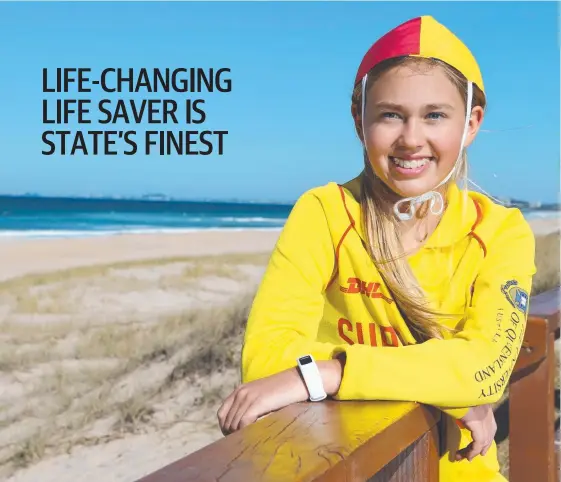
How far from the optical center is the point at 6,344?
736 cm

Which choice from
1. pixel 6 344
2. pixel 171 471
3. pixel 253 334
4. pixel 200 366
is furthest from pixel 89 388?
pixel 171 471

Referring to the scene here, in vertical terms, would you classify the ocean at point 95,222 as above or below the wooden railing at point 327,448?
below

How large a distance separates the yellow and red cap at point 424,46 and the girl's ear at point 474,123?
8 centimetres

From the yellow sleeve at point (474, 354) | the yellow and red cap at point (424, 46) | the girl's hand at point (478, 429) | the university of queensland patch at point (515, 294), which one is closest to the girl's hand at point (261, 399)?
the yellow sleeve at point (474, 354)

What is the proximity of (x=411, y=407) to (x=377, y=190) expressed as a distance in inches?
27.7

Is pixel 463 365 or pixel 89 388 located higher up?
pixel 463 365

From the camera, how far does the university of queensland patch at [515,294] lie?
1838 mm

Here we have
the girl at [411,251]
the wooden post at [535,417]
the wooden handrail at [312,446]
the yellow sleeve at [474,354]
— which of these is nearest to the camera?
the wooden handrail at [312,446]

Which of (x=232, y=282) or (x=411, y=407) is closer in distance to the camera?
(x=411, y=407)

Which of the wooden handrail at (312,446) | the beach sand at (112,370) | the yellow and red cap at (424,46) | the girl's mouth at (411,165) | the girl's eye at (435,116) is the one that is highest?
the yellow and red cap at (424,46)

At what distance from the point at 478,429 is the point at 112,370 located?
5135 mm

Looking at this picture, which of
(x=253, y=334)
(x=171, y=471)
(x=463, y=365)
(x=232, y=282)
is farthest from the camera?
(x=232, y=282)

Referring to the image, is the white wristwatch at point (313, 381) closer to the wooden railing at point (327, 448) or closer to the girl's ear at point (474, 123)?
the wooden railing at point (327, 448)

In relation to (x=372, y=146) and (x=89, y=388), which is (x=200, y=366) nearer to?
(x=89, y=388)
